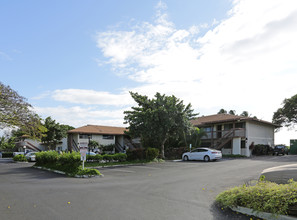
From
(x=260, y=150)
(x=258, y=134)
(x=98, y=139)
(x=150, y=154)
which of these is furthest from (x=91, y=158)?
(x=258, y=134)

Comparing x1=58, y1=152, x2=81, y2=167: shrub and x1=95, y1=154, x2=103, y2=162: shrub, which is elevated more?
x1=58, y1=152, x2=81, y2=167: shrub

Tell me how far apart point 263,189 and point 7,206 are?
279 inches

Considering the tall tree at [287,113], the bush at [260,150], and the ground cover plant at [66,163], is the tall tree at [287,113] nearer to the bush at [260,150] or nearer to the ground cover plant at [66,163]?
the bush at [260,150]

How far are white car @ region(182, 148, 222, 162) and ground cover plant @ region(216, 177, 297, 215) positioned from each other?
1720 cm

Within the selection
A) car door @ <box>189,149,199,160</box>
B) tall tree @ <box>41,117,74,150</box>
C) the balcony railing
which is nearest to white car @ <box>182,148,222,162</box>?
car door @ <box>189,149,199,160</box>

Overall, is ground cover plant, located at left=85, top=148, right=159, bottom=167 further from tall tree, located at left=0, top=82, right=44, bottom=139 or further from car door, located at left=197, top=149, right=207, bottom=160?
tall tree, located at left=0, top=82, right=44, bottom=139

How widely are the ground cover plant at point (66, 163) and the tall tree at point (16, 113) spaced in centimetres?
218

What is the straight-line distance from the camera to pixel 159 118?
25078 millimetres

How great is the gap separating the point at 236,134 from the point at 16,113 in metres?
24.9

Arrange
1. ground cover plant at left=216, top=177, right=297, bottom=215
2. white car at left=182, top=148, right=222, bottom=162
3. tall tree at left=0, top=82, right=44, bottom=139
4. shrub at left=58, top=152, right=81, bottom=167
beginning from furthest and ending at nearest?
white car at left=182, top=148, right=222, bottom=162
tall tree at left=0, top=82, right=44, bottom=139
shrub at left=58, top=152, right=81, bottom=167
ground cover plant at left=216, top=177, right=297, bottom=215

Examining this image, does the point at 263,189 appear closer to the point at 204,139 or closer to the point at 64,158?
the point at 64,158

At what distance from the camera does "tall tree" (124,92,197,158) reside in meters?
24.5

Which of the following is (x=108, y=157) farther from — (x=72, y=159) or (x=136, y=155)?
(x=72, y=159)

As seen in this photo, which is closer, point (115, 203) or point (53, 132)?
point (115, 203)
